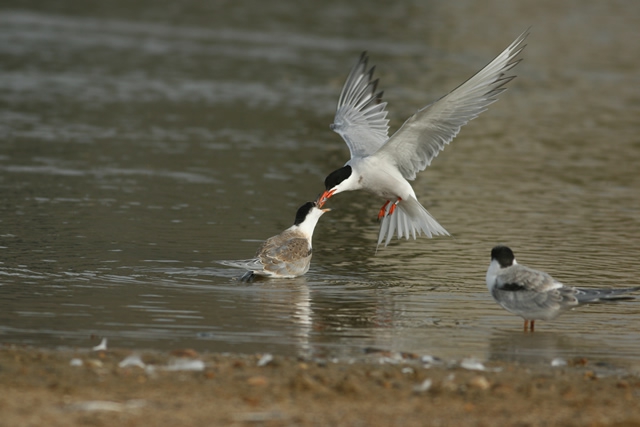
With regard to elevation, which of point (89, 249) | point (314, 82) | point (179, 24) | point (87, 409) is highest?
point (179, 24)

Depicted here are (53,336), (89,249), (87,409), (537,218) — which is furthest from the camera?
(537,218)

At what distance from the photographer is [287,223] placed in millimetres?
11453

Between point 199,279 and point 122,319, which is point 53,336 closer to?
point 122,319

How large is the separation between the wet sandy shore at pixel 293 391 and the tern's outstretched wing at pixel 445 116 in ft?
11.3

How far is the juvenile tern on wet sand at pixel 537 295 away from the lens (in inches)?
293

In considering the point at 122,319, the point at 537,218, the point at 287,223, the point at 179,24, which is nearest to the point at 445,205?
the point at 537,218

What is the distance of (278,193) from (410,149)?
334 cm

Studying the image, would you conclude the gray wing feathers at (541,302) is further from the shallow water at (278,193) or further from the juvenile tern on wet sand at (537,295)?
the shallow water at (278,193)

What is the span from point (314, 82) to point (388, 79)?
66.6 inches

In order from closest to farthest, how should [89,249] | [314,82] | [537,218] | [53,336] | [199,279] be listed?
[53,336], [199,279], [89,249], [537,218], [314,82]

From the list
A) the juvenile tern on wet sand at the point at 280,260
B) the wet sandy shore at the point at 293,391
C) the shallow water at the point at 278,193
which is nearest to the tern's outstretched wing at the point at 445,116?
the shallow water at the point at 278,193

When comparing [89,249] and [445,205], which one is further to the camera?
[445,205]

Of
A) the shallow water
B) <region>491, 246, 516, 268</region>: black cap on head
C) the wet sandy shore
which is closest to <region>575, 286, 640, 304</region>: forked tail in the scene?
the shallow water

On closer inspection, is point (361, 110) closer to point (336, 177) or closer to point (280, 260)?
point (336, 177)
